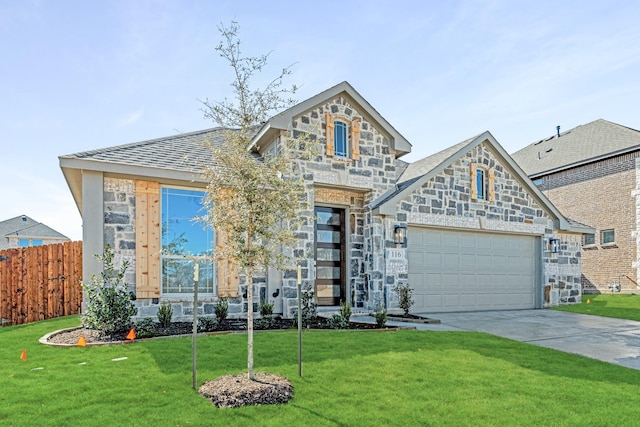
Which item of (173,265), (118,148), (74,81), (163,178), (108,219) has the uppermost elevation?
(74,81)

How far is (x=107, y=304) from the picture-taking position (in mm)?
7445

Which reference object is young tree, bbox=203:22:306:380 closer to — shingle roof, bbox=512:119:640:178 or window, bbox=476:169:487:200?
window, bbox=476:169:487:200

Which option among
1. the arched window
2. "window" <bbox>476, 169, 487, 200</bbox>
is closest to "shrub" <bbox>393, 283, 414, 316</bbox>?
the arched window

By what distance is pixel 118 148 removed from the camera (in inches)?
372

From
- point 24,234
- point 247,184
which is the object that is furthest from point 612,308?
point 24,234

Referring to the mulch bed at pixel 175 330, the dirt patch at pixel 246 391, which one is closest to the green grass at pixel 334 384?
the dirt patch at pixel 246 391

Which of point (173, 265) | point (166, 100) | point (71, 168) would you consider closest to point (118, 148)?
point (71, 168)

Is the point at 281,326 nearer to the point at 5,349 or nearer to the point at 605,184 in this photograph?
the point at 5,349

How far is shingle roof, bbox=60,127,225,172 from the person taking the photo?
8719 mm

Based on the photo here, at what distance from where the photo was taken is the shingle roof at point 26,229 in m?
30.6

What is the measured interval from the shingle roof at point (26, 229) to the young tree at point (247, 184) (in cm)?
3200

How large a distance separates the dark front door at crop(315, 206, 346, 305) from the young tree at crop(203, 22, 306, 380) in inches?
240

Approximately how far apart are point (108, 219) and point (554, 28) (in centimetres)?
1101

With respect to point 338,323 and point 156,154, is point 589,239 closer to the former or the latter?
point 338,323
